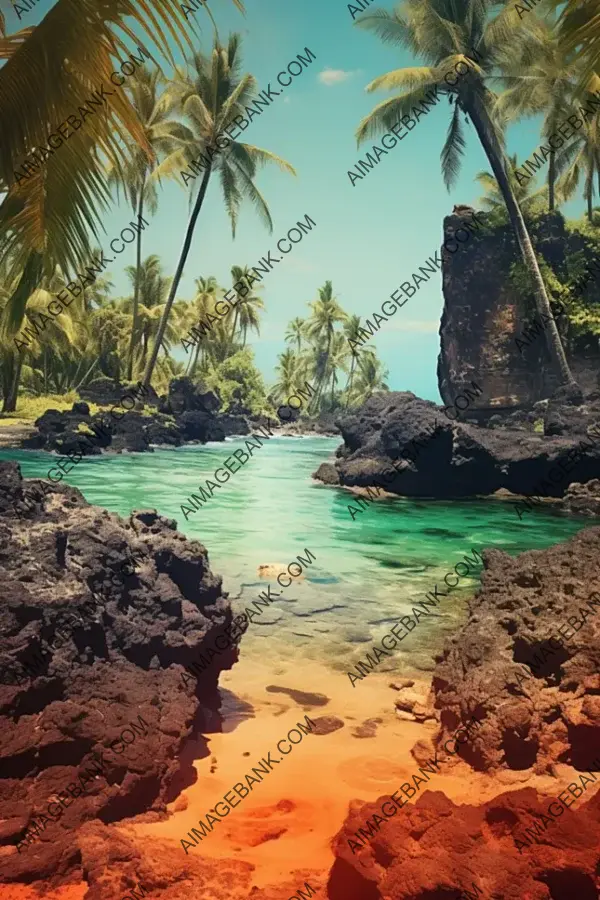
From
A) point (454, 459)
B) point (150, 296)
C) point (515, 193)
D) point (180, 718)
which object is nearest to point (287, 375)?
point (150, 296)

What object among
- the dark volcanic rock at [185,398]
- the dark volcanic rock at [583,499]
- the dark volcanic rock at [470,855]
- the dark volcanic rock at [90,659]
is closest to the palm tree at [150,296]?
the dark volcanic rock at [185,398]

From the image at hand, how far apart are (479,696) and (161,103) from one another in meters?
33.6

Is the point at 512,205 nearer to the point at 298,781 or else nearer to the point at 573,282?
the point at 573,282

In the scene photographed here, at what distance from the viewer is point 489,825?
7.25 ft

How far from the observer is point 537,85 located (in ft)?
83.4

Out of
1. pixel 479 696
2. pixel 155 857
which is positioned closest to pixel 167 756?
pixel 155 857

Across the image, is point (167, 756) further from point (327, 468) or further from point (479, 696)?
point (327, 468)

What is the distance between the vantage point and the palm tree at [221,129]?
28.2 meters

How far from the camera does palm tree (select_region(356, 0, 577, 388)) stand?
22719 millimetres

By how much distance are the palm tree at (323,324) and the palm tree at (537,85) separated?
32.4 metres

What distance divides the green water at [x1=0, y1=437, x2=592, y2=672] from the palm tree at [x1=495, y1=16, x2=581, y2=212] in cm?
1580

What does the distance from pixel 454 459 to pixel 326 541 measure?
Result: 7199 mm

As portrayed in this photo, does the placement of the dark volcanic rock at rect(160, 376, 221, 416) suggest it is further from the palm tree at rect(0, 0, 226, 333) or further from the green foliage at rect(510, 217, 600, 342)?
the palm tree at rect(0, 0, 226, 333)

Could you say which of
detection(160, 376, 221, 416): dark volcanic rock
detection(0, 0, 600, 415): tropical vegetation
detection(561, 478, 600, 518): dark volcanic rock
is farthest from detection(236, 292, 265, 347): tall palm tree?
detection(561, 478, 600, 518): dark volcanic rock
